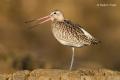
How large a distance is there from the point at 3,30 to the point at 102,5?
A: 8.11ft

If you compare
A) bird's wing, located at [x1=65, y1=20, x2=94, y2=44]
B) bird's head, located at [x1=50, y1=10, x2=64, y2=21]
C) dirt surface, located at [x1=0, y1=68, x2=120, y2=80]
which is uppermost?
bird's head, located at [x1=50, y1=10, x2=64, y2=21]

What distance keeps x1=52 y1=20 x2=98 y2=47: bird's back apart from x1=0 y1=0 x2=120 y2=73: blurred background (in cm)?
576

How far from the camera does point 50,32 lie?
24.4 meters

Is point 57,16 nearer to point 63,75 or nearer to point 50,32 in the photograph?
point 63,75

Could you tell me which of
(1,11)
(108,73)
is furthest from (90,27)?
(108,73)

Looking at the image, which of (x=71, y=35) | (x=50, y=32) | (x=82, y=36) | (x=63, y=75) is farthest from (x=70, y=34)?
(x=50, y=32)

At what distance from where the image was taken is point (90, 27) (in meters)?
24.5

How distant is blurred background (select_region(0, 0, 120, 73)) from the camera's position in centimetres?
2298

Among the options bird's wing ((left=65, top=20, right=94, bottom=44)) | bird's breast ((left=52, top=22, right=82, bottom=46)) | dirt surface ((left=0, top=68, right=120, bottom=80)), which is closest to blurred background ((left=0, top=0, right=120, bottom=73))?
bird's breast ((left=52, top=22, right=82, bottom=46))

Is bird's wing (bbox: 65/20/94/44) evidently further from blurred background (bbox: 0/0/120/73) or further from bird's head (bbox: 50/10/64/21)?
blurred background (bbox: 0/0/120/73)

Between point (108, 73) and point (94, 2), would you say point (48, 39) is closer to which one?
point (94, 2)

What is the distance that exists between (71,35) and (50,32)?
8.07 m

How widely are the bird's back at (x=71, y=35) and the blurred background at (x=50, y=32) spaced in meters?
5.76

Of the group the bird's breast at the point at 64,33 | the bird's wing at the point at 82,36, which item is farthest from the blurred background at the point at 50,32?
the bird's wing at the point at 82,36
